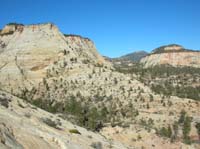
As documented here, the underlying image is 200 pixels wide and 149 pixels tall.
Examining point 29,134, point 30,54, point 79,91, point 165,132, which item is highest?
point 30,54

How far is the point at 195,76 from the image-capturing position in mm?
147000

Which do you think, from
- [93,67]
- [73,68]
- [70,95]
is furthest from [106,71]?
[70,95]

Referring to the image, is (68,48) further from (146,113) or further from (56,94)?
(146,113)

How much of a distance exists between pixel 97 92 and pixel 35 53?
15218mm

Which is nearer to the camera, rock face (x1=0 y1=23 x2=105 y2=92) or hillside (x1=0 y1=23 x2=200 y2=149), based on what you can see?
hillside (x1=0 y1=23 x2=200 y2=149)

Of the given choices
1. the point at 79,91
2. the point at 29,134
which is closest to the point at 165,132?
the point at 79,91

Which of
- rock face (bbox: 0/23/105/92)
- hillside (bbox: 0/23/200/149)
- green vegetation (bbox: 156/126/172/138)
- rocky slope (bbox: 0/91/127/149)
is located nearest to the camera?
rocky slope (bbox: 0/91/127/149)

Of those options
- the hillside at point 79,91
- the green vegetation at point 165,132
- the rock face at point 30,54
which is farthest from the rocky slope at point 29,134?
the rock face at point 30,54

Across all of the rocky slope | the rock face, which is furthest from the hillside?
the rocky slope

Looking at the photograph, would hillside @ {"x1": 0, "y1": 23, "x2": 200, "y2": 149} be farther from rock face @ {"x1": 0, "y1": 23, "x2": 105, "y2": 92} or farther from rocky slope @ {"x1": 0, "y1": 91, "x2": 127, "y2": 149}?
rocky slope @ {"x1": 0, "y1": 91, "x2": 127, "y2": 149}

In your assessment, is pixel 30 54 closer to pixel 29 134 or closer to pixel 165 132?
pixel 165 132

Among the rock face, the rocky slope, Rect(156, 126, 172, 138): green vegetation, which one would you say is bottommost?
Rect(156, 126, 172, 138): green vegetation

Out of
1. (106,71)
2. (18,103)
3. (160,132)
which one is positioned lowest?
(160,132)

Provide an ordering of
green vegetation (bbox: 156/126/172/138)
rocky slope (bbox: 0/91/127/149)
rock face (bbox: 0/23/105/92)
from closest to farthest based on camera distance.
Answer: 1. rocky slope (bbox: 0/91/127/149)
2. green vegetation (bbox: 156/126/172/138)
3. rock face (bbox: 0/23/105/92)
